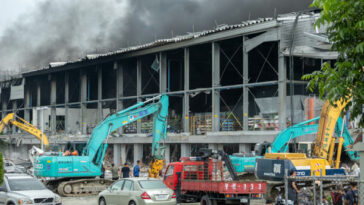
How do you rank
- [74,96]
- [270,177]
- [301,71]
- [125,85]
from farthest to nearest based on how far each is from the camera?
[74,96], [125,85], [301,71], [270,177]

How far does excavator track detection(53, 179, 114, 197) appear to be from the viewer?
97.5 ft

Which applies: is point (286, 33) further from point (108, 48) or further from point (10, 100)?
point (10, 100)

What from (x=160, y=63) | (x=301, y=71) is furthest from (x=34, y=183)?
(x=160, y=63)

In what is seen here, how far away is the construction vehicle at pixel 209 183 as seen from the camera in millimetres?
20422

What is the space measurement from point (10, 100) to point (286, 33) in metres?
48.0

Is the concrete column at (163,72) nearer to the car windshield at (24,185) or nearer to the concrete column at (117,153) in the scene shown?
the concrete column at (117,153)

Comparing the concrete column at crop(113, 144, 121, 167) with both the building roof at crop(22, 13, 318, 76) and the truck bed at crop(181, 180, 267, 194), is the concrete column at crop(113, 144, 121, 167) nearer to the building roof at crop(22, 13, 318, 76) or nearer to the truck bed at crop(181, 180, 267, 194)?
the building roof at crop(22, 13, 318, 76)

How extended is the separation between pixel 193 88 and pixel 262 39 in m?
16.0

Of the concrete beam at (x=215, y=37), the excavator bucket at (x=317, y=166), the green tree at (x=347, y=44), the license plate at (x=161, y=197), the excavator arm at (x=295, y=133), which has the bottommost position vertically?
the license plate at (x=161, y=197)

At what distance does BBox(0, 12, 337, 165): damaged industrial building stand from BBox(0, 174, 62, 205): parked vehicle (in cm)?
2150

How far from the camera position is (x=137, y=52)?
53906mm

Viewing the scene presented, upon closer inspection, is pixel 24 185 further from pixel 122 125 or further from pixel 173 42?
pixel 173 42

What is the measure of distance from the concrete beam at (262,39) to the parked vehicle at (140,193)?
23113 millimetres

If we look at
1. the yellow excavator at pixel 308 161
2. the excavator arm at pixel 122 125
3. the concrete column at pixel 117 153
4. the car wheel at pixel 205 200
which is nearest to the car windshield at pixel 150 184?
the car wheel at pixel 205 200
